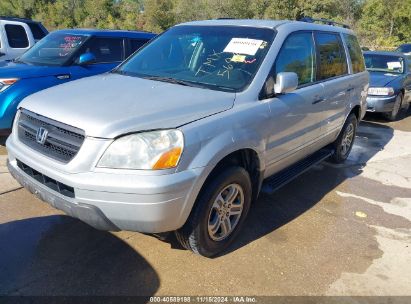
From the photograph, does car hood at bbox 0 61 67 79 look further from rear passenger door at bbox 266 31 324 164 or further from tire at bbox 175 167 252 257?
tire at bbox 175 167 252 257

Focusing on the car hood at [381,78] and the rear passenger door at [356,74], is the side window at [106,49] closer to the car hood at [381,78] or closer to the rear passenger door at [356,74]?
the rear passenger door at [356,74]

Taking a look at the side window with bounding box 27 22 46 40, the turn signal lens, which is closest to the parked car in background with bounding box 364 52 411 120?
the turn signal lens

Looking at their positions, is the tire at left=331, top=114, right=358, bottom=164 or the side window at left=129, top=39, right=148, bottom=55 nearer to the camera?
the tire at left=331, top=114, right=358, bottom=164

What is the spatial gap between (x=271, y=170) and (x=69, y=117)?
1938 millimetres

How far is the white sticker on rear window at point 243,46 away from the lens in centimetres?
354

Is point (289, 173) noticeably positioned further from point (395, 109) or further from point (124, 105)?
point (395, 109)

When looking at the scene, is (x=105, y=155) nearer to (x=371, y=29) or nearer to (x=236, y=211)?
(x=236, y=211)

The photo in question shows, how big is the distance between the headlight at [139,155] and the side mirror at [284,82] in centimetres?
128

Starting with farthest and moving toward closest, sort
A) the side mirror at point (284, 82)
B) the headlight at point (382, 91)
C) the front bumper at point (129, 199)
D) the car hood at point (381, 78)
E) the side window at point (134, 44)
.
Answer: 1. the car hood at point (381, 78)
2. the headlight at point (382, 91)
3. the side window at point (134, 44)
4. the side mirror at point (284, 82)
5. the front bumper at point (129, 199)

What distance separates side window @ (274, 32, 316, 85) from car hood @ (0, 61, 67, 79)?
358cm

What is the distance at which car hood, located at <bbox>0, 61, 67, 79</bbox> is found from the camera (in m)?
5.36

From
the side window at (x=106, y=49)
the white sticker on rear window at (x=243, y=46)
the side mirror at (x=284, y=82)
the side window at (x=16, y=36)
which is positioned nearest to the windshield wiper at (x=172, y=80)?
the white sticker on rear window at (x=243, y=46)

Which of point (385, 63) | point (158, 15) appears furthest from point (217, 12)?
point (385, 63)

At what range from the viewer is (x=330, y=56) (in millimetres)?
4715
